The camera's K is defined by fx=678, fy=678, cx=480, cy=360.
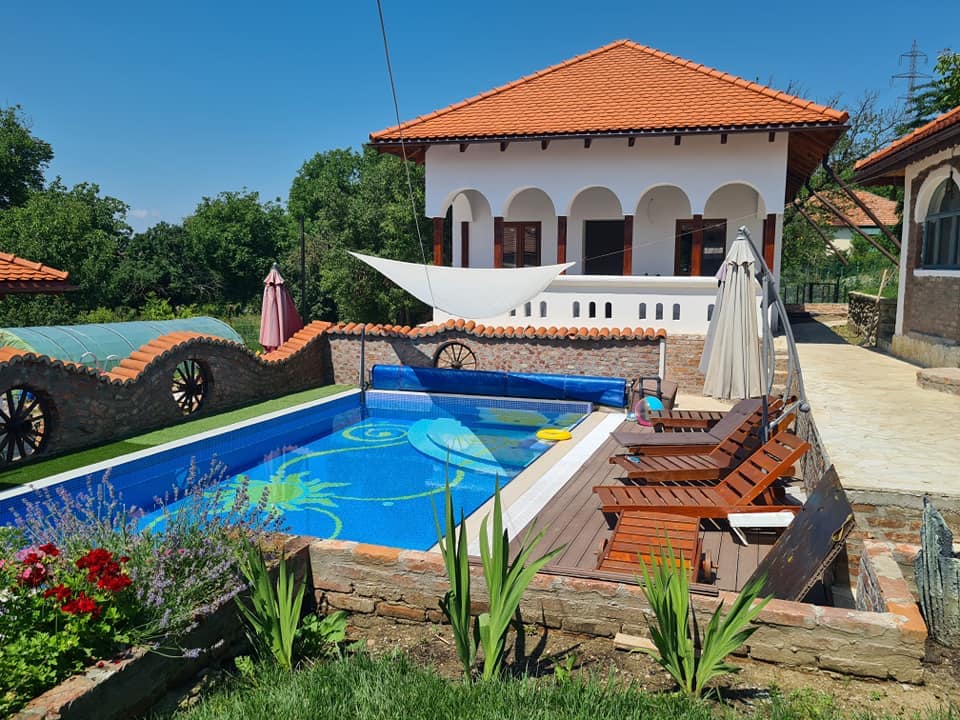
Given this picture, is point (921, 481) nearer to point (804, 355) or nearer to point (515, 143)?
point (804, 355)

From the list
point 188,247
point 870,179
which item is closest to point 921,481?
point 870,179

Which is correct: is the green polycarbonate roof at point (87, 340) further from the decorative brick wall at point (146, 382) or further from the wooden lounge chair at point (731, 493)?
the wooden lounge chair at point (731, 493)

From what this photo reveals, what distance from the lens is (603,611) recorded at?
4246mm

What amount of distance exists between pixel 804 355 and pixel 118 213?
42.5m

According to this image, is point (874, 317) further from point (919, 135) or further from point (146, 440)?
point (146, 440)

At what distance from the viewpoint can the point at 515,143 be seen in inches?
656

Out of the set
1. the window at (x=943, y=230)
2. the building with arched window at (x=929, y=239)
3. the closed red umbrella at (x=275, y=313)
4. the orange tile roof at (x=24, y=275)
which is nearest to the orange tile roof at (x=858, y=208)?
the building with arched window at (x=929, y=239)

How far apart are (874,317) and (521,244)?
8866mm

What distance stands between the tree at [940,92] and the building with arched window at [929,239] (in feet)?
16.8

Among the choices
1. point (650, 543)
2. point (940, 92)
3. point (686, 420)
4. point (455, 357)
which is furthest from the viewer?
point (940, 92)

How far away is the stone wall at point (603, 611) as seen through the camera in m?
3.70

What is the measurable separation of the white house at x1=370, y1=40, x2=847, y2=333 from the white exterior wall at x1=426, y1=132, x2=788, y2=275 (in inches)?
1.1

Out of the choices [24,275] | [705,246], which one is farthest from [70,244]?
[705,246]

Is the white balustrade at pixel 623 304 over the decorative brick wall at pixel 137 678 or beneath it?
over
